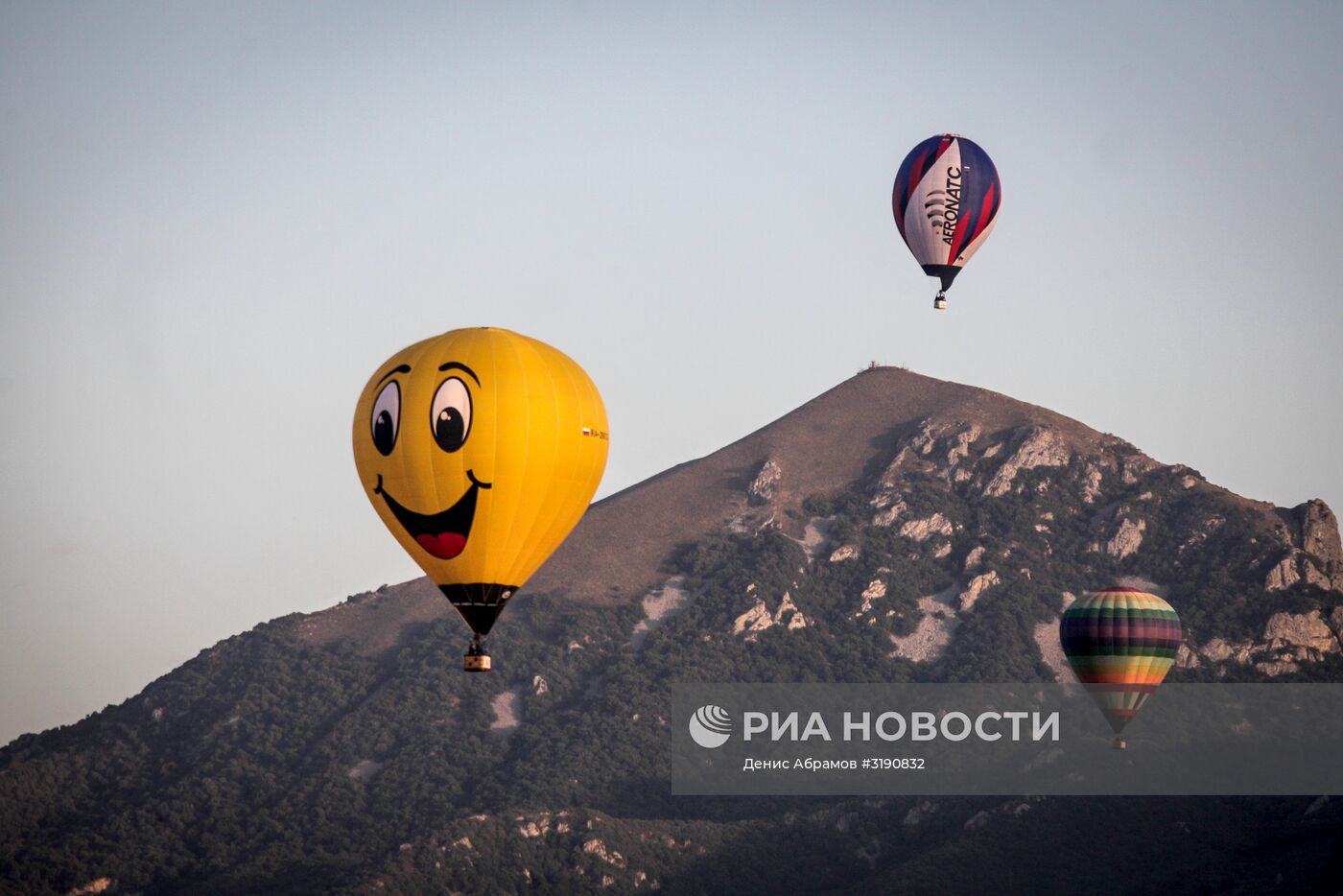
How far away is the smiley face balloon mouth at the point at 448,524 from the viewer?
6438 centimetres

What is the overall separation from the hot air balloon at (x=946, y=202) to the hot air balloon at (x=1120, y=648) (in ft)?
94.9

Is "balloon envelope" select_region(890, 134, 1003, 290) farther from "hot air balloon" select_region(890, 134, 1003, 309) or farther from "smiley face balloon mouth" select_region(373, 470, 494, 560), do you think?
"smiley face balloon mouth" select_region(373, 470, 494, 560)

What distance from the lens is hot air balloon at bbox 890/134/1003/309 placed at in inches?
3711

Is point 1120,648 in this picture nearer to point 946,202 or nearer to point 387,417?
point 946,202

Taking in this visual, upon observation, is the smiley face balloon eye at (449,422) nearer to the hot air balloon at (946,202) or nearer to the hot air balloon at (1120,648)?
the hot air balloon at (946,202)

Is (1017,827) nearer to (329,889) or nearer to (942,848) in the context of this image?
(942,848)

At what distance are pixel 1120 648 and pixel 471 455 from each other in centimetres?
5922

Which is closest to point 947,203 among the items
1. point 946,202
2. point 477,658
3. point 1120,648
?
point 946,202

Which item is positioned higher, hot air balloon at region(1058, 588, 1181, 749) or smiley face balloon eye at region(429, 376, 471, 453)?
smiley face balloon eye at region(429, 376, 471, 453)

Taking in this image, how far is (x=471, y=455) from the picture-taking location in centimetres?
6406

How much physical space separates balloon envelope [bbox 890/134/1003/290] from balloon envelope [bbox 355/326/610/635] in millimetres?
31503

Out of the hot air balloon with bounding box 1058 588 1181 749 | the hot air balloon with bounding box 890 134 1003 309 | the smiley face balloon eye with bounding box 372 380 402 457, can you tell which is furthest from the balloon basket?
the hot air balloon with bounding box 1058 588 1181 749

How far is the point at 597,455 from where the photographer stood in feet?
222

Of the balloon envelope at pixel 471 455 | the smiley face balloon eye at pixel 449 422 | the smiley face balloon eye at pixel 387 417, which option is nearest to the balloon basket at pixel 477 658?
the balloon envelope at pixel 471 455
